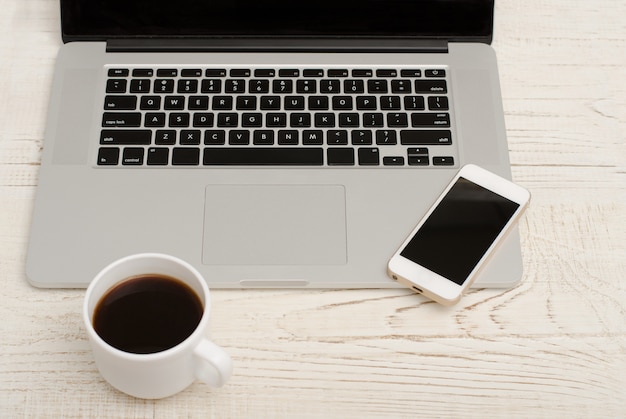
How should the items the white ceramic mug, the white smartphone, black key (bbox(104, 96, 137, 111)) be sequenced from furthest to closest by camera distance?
black key (bbox(104, 96, 137, 111)) → the white smartphone → the white ceramic mug

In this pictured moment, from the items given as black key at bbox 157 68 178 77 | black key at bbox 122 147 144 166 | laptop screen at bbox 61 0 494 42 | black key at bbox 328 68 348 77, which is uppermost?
laptop screen at bbox 61 0 494 42

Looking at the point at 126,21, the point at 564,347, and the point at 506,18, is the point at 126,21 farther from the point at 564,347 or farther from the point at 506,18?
the point at 564,347

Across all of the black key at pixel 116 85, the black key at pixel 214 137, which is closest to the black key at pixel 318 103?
the black key at pixel 214 137

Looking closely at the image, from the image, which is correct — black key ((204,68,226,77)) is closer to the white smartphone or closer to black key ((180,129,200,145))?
black key ((180,129,200,145))

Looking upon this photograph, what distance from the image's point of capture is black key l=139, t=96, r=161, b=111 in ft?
2.78

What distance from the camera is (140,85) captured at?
0.86 meters

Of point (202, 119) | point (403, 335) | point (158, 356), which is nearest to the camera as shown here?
point (158, 356)

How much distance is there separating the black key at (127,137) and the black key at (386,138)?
25 cm

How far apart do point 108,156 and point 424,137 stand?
345mm

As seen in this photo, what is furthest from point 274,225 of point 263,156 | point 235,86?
point 235,86

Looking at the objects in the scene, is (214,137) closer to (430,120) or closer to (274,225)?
(274,225)

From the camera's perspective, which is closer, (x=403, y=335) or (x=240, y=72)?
(x=403, y=335)

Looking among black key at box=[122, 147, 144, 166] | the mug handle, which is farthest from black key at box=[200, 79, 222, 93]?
the mug handle

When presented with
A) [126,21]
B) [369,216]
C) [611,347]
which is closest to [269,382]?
[369,216]
